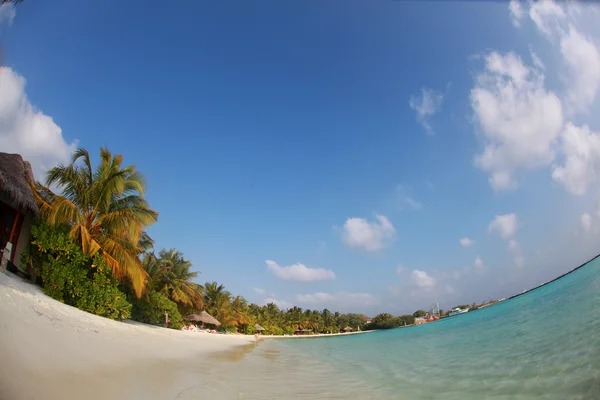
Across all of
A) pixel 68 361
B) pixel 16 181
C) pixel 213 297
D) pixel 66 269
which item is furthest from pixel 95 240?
pixel 213 297

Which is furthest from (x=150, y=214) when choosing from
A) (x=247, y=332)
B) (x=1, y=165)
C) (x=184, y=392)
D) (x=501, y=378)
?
(x=247, y=332)

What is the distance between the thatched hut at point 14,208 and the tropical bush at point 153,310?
6459 millimetres

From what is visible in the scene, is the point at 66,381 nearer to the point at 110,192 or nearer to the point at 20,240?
the point at 20,240

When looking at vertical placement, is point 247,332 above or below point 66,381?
below

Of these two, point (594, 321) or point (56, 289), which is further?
point (56, 289)

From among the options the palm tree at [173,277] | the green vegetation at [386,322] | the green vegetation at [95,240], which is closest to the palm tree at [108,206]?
the green vegetation at [95,240]

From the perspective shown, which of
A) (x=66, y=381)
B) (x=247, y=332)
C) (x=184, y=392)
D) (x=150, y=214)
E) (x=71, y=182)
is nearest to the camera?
(x=66, y=381)

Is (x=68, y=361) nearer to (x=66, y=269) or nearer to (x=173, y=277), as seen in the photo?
(x=66, y=269)

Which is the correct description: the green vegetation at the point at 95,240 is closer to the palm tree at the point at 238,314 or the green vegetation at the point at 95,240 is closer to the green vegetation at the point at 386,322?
the palm tree at the point at 238,314

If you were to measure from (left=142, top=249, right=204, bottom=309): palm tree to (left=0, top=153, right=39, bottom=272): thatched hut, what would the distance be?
10452mm

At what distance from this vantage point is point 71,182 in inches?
439

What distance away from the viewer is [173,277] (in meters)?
23.6

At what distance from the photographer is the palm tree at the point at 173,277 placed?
66.9 feet

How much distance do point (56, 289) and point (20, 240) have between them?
7.33 feet
